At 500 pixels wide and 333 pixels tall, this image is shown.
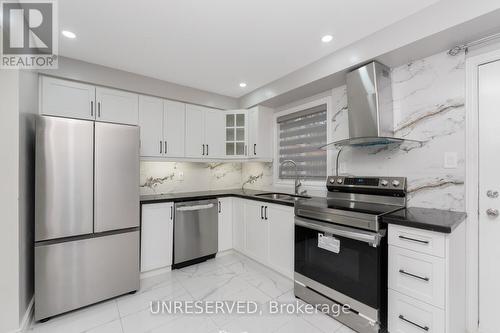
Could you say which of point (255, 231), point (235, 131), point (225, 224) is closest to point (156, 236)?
point (225, 224)

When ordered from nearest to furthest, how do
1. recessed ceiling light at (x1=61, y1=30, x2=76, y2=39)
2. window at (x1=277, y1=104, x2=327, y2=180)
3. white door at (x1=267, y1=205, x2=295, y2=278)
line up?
1. recessed ceiling light at (x1=61, y1=30, x2=76, y2=39)
2. white door at (x1=267, y1=205, x2=295, y2=278)
3. window at (x1=277, y1=104, x2=327, y2=180)

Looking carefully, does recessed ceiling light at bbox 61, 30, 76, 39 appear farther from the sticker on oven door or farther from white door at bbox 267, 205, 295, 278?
the sticker on oven door

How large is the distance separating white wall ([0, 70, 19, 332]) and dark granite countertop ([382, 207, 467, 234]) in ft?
9.04

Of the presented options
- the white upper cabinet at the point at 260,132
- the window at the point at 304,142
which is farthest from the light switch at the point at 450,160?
the white upper cabinet at the point at 260,132

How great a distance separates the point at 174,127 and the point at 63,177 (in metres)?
1.47

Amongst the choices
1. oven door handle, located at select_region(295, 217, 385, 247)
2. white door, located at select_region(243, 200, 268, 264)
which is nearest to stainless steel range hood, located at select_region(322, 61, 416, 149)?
oven door handle, located at select_region(295, 217, 385, 247)

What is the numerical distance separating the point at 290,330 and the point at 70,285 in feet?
6.34

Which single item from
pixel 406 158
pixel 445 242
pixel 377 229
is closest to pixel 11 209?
pixel 377 229

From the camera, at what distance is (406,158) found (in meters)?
2.09

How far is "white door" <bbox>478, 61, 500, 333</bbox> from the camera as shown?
5.29 ft

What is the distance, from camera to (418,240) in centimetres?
151

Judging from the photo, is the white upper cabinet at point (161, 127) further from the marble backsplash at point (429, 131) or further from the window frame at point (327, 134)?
the marble backsplash at point (429, 131)

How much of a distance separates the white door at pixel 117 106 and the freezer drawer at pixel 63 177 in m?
0.63

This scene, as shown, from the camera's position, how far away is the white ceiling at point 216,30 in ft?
5.43
